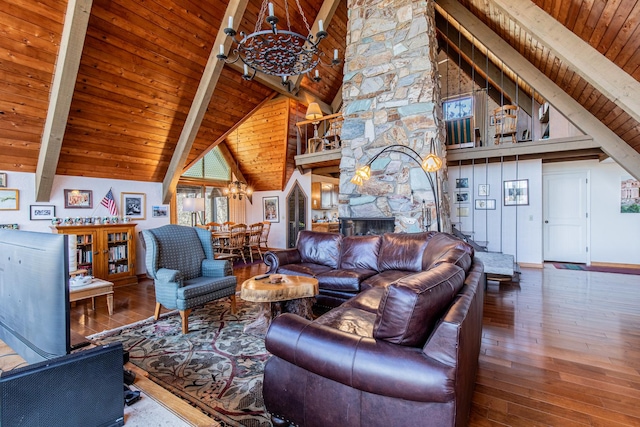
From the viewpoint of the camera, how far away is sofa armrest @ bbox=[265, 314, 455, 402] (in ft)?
4.11

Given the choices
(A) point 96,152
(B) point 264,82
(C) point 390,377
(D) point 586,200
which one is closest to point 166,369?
(C) point 390,377

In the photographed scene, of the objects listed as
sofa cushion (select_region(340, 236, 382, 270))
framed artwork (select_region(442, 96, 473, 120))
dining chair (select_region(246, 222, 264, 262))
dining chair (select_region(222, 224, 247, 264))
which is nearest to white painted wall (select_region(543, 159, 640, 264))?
framed artwork (select_region(442, 96, 473, 120))

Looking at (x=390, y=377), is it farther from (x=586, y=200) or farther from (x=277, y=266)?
(x=586, y=200)

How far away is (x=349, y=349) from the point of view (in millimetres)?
1438

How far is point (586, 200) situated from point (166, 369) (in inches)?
331

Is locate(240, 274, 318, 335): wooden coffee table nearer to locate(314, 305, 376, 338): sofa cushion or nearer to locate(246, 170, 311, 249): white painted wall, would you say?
locate(314, 305, 376, 338): sofa cushion

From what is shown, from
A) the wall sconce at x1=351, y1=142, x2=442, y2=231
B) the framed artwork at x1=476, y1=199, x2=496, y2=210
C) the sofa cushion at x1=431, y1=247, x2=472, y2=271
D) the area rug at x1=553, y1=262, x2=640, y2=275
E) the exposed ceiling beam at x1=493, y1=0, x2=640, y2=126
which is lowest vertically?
the area rug at x1=553, y1=262, x2=640, y2=275

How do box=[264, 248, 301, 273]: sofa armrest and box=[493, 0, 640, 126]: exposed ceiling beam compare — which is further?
box=[264, 248, 301, 273]: sofa armrest

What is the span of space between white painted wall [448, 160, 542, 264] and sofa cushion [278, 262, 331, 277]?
4360 millimetres

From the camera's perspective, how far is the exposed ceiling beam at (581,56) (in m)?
2.79

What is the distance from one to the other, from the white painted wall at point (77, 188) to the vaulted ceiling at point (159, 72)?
0.14 meters

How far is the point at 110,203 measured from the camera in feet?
17.3

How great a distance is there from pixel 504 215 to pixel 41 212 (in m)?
8.60

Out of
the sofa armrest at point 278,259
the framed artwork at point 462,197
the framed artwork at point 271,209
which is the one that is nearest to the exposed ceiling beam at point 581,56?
the sofa armrest at point 278,259
